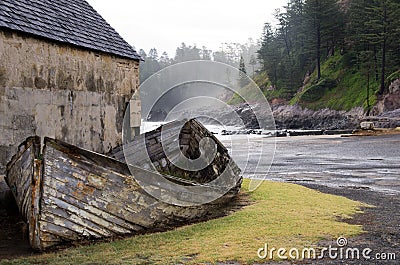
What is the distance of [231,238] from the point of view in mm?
5648

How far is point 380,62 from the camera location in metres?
50.8

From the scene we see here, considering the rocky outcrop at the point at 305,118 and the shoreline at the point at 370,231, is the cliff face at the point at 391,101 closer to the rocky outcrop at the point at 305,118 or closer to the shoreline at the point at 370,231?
the rocky outcrop at the point at 305,118

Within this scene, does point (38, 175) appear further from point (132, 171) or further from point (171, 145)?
point (171, 145)

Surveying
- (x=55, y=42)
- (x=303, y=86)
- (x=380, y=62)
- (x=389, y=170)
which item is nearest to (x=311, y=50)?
(x=303, y=86)

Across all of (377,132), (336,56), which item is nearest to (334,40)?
(336,56)

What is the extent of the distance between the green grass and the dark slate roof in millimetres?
4473

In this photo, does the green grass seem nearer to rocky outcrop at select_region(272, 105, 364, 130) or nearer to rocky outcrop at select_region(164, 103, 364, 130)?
rocky outcrop at select_region(164, 103, 364, 130)

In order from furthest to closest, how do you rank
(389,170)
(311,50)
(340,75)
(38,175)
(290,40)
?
(290,40), (311,50), (340,75), (389,170), (38,175)

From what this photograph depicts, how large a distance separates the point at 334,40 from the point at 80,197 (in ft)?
214

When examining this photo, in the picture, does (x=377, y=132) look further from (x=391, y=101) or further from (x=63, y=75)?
(x=63, y=75)

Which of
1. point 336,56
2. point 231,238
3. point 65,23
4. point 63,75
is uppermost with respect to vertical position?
point 336,56

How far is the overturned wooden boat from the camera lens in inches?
208

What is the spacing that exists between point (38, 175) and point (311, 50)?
6552 cm

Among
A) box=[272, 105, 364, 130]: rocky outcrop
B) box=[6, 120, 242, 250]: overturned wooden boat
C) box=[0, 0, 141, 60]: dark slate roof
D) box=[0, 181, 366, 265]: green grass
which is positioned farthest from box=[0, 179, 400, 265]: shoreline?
box=[272, 105, 364, 130]: rocky outcrop
